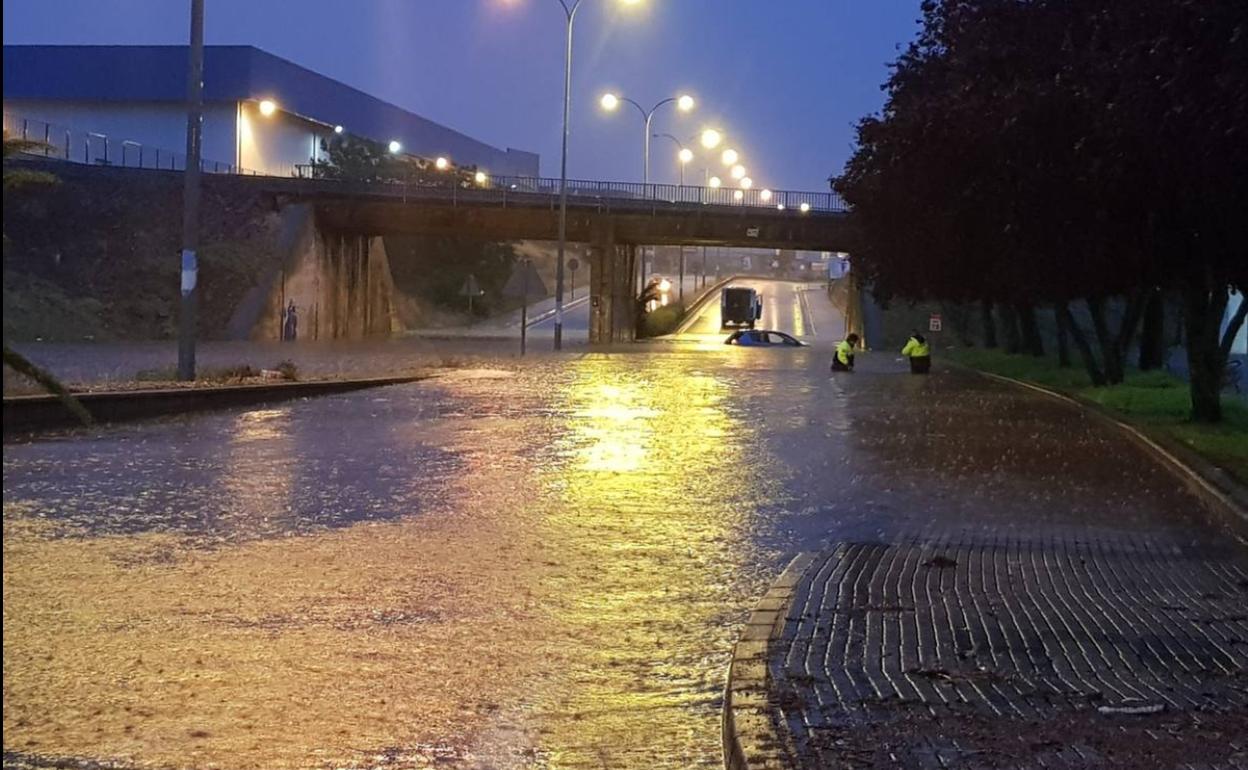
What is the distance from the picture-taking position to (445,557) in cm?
1045

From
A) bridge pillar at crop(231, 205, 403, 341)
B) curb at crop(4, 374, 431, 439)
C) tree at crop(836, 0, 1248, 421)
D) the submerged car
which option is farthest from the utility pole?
the submerged car

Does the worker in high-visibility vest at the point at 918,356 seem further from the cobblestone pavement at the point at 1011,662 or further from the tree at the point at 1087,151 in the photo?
the cobblestone pavement at the point at 1011,662

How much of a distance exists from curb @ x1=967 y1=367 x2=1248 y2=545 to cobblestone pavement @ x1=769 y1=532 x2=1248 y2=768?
84.2 inches

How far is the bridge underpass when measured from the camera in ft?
210

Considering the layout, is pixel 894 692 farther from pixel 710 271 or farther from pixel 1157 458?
pixel 710 271

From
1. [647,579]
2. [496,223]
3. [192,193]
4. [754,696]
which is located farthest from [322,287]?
[754,696]

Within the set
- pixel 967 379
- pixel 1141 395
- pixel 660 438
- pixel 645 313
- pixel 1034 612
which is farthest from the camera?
pixel 645 313

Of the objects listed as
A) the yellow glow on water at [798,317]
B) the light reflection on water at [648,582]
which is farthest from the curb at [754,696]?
the yellow glow on water at [798,317]

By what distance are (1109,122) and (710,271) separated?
148678 mm

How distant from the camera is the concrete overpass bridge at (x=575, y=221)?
209ft

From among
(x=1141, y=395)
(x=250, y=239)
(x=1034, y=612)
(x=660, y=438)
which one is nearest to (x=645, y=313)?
(x=250, y=239)

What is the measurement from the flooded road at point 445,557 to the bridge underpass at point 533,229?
41734 mm

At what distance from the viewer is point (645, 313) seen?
82.2 m

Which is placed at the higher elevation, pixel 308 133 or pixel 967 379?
pixel 308 133
